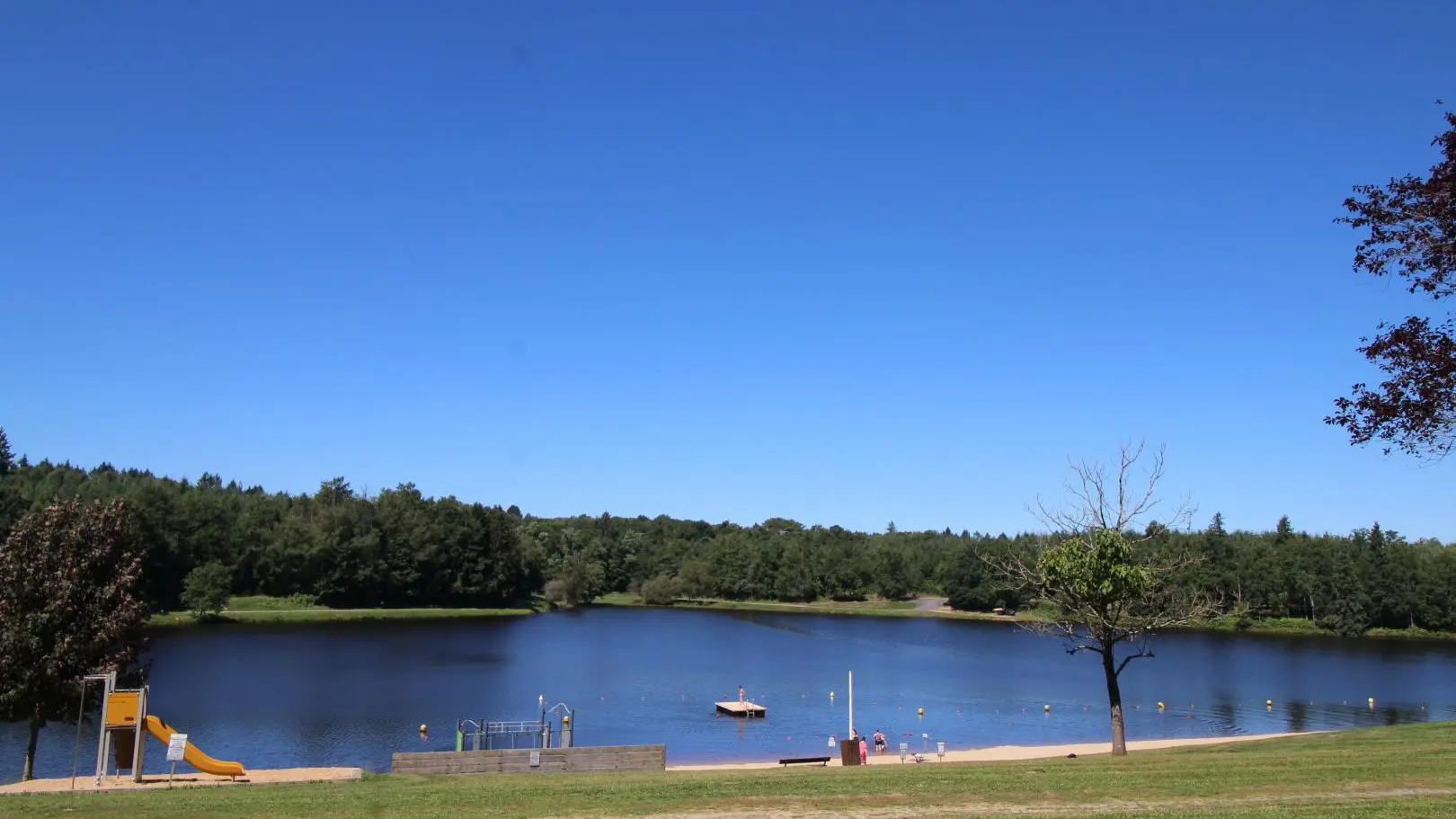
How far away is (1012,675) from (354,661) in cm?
4375

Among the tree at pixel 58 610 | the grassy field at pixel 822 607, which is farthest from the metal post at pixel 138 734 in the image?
the grassy field at pixel 822 607

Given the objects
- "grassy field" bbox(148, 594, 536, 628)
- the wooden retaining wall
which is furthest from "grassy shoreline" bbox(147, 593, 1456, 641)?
the wooden retaining wall

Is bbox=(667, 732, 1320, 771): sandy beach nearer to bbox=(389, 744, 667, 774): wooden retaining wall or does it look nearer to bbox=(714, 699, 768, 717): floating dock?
bbox=(714, 699, 768, 717): floating dock

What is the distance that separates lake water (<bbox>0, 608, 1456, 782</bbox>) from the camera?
4225cm

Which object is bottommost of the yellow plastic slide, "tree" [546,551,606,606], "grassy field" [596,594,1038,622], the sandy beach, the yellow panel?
the sandy beach

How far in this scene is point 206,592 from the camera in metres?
90.9

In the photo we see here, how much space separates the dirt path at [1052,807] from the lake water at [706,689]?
24157 millimetres

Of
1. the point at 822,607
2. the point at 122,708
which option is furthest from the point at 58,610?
the point at 822,607

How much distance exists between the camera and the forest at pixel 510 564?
108 meters

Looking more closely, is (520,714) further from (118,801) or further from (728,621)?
(728,621)

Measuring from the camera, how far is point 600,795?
56.1 ft

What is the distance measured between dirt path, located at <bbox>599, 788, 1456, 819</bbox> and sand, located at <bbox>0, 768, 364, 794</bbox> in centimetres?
1022

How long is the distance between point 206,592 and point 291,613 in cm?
1218

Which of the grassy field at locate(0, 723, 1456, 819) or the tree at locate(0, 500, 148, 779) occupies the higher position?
the tree at locate(0, 500, 148, 779)
